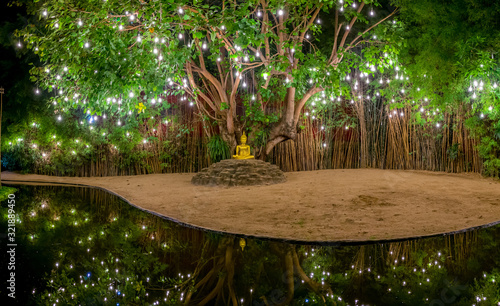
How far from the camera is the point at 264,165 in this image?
782cm

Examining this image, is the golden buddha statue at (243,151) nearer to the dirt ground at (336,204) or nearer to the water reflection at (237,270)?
the dirt ground at (336,204)

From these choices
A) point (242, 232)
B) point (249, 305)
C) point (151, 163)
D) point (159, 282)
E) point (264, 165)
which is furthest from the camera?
point (151, 163)

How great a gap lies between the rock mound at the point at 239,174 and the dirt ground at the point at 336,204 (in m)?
0.30

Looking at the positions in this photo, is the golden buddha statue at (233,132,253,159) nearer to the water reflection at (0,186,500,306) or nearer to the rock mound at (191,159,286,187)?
the rock mound at (191,159,286,187)

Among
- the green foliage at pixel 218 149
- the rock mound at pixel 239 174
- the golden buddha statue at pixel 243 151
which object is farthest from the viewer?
the green foliage at pixel 218 149

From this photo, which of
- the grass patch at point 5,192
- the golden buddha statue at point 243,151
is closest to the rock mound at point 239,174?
the golden buddha statue at point 243,151

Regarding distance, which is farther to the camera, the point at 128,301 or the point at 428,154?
the point at 428,154

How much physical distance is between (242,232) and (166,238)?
30.9 inches

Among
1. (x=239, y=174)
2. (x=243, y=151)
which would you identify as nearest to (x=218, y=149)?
(x=243, y=151)

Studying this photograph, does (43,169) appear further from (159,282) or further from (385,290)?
(385,290)

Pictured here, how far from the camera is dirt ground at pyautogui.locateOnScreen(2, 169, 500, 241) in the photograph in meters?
4.27

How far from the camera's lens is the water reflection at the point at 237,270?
277cm

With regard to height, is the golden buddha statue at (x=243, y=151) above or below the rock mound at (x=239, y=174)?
above

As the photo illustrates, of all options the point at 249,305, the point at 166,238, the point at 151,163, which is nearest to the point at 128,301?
the point at 249,305
